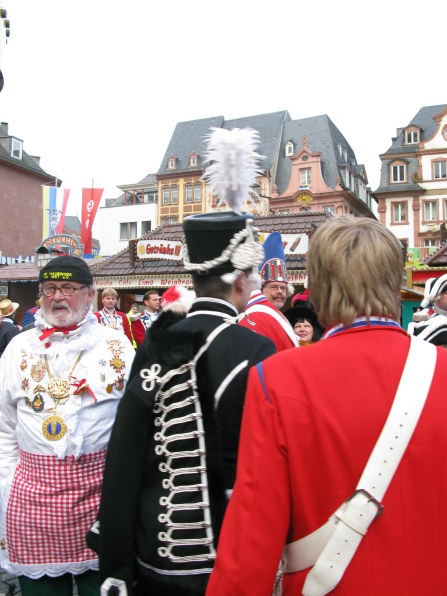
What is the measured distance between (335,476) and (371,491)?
9 centimetres

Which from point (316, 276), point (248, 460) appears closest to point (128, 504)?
point (248, 460)

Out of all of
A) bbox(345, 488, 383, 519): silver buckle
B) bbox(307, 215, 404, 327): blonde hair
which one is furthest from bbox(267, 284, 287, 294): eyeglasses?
bbox(345, 488, 383, 519): silver buckle

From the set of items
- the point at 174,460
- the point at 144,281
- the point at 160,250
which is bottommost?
the point at 174,460

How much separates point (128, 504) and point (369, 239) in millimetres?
1114

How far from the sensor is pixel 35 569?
2443 mm

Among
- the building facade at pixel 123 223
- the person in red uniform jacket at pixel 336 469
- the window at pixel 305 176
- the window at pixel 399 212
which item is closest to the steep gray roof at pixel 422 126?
the window at pixel 399 212

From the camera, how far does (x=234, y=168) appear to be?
2146 mm

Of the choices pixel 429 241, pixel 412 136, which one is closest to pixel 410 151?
pixel 412 136

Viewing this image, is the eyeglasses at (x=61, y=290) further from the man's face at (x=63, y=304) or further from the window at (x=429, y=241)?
the window at (x=429, y=241)

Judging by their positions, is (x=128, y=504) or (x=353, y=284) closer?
(x=353, y=284)

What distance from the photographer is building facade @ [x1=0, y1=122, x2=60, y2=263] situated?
34500 millimetres

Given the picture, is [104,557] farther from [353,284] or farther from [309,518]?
[353,284]

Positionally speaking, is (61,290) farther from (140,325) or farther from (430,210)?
(430,210)

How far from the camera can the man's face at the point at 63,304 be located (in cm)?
277
